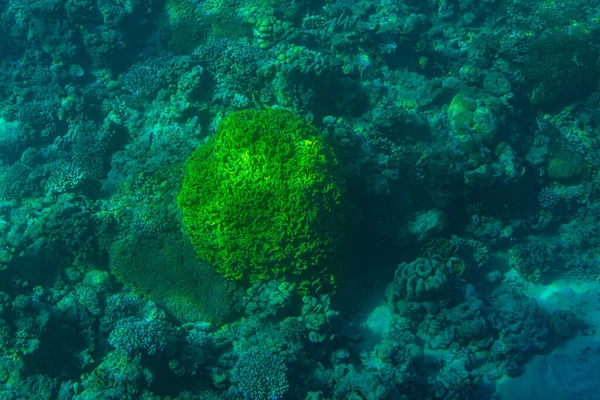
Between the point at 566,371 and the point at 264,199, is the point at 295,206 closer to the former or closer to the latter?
the point at 264,199

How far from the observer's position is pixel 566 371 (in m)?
7.85

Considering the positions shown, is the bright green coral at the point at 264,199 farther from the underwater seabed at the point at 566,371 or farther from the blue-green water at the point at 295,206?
the underwater seabed at the point at 566,371

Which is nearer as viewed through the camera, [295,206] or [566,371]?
[295,206]

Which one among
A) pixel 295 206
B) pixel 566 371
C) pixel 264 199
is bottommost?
pixel 566 371

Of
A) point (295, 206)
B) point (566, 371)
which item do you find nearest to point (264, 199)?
point (295, 206)

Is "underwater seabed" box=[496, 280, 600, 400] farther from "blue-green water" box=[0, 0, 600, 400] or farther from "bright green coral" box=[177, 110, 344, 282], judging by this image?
"bright green coral" box=[177, 110, 344, 282]

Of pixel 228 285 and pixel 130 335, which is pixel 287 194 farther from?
pixel 130 335

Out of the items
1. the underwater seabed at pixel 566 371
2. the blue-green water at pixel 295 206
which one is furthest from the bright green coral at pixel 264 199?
the underwater seabed at pixel 566 371

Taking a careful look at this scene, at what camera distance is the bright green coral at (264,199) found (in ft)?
20.9

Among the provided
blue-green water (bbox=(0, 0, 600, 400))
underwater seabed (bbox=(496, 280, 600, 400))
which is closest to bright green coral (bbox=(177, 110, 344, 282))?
blue-green water (bbox=(0, 0, 600, 400))

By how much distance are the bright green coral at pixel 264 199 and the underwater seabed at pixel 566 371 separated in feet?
16.1

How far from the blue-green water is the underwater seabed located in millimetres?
45

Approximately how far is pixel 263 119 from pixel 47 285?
5.57 m

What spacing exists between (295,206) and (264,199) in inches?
21.4
